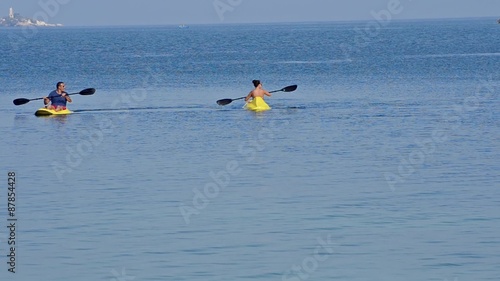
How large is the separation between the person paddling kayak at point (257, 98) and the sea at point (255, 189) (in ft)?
2.28

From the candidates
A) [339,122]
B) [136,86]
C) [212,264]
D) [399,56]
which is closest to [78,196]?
[212,264]

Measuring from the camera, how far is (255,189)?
28.4 meters

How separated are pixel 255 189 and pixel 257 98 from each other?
18.3 m

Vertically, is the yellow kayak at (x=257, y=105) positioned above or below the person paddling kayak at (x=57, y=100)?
above

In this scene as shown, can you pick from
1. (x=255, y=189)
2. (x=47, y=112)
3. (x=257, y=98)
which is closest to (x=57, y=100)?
(x=47, y=112)

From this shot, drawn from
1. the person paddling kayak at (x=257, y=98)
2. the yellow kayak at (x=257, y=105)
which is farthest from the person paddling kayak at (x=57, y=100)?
the yellow kayak at (x=257, y=105)

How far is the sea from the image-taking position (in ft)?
70.3

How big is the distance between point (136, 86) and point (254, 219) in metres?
43.9

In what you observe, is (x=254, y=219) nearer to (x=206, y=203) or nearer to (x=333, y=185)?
(x=206, y=203)

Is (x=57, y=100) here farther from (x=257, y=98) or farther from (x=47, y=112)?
(x=257, y=98)

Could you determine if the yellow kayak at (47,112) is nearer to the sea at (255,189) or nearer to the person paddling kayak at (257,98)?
the sea at (255,189)

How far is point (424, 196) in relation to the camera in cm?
2714

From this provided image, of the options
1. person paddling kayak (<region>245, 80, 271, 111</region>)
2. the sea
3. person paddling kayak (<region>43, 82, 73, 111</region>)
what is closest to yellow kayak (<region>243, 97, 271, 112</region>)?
person paddling kayak (<region>245, 80, 271, 111</region>)

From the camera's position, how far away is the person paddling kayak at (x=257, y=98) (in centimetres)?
4612
